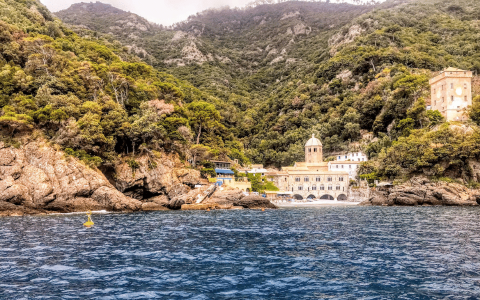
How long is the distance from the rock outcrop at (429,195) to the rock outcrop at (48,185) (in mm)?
36351

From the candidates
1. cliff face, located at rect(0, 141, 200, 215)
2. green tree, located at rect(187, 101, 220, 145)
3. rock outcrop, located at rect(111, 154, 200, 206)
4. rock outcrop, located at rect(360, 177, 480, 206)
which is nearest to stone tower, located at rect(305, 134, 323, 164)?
green tree, located at rect(187, 101, 220, 145)

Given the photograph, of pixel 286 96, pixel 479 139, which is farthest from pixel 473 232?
pixel 286 96

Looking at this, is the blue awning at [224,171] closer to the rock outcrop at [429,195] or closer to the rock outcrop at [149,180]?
the rock outcrop at [149,180]

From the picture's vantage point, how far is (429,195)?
5075 cm

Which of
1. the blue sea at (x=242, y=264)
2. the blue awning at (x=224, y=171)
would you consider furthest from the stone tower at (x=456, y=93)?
the blue sea at (x=242, y=264)

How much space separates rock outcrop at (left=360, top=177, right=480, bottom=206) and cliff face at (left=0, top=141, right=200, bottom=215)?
33.3m

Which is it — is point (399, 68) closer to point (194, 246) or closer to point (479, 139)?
point (479, 139)

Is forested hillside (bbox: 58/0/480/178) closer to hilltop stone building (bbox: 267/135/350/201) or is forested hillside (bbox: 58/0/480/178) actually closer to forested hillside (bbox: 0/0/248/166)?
hilltop stone building (bbox: 267/135/350/201)

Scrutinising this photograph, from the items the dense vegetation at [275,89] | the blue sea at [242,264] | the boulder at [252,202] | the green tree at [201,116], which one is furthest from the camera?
the green tree at [201,116]

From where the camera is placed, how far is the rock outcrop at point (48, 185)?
127ft

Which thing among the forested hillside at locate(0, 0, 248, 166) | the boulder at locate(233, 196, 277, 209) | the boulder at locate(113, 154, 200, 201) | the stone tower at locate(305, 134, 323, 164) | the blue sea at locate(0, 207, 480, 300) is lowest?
the boulder at locate(233, 196, 277, 209)

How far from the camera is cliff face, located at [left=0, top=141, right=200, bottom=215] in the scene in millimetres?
38750

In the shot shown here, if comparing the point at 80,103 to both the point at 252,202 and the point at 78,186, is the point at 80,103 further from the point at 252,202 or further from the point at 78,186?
the point at 252,202

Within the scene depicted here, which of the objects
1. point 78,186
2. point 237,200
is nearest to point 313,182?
point 237,200
